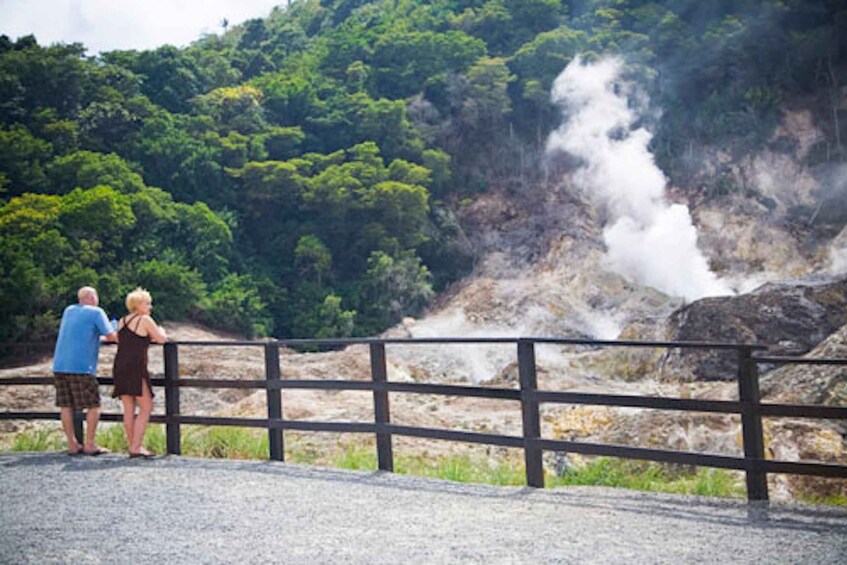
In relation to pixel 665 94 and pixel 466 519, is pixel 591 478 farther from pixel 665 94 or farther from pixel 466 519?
pixel 665 94

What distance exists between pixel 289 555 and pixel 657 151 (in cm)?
4696

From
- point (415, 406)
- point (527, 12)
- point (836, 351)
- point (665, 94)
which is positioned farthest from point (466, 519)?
point (527, 12)

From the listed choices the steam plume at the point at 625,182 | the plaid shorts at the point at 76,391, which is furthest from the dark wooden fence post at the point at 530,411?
the steam plume at the point at 625,182

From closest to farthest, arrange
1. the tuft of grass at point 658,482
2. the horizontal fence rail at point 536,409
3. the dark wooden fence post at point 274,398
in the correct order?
the horizontal fence rail at point 536,409, the tuft of grass at point 658,482, the dark wooden fence post at point 274,398

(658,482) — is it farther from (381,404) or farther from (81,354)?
(81,354)

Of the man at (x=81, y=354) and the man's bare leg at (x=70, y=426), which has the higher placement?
the man at (x=81, y=354)

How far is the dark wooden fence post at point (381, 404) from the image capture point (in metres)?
7.91

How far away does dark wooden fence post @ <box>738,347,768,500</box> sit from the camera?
246 inches

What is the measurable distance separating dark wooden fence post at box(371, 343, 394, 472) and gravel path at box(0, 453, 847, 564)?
0.59ft

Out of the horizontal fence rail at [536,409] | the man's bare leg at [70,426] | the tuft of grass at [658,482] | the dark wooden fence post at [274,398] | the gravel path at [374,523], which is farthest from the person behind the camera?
the man's bare leg at [70,426]

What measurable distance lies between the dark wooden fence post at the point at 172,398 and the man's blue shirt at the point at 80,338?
59 centimetres

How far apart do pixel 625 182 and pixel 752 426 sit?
43.5 meters

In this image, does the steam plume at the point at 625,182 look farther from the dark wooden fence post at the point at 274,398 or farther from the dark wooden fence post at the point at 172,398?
the dark wooden fence post at the point at 274,398

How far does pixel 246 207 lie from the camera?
150 feet
